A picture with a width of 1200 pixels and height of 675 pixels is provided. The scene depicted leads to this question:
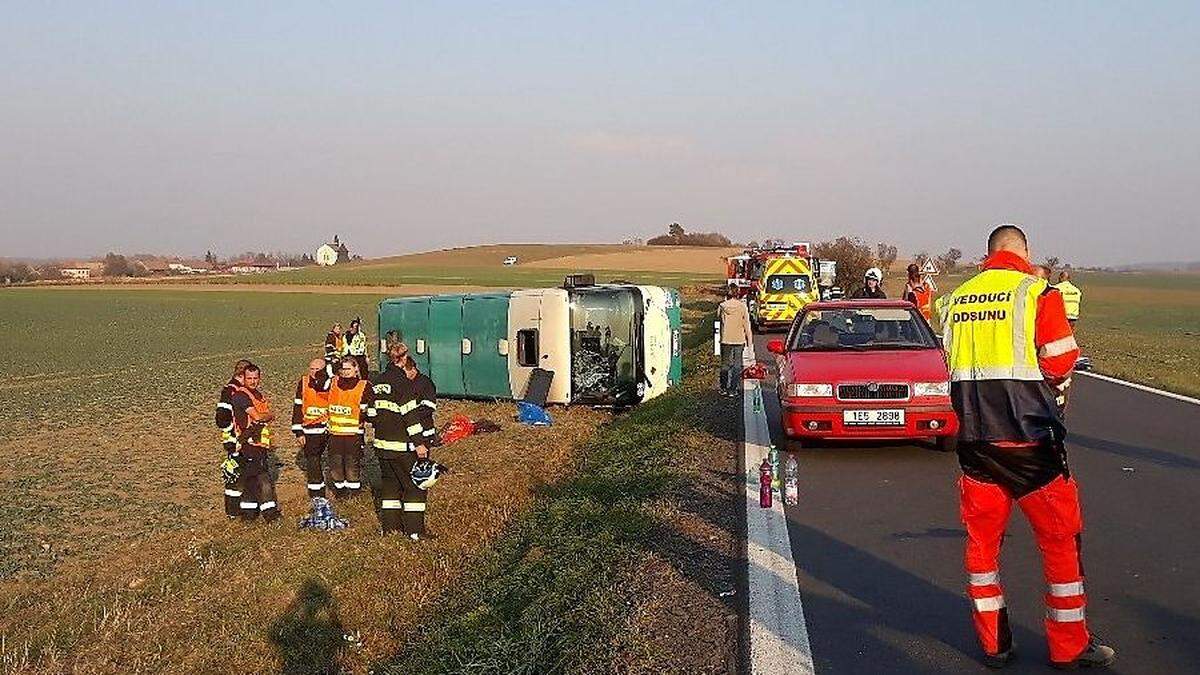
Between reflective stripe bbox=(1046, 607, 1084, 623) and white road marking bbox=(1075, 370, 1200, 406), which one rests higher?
reflective stripe bbox=(1046, 607, 1084, 623)

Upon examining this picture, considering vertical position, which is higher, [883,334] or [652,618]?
[883,334]

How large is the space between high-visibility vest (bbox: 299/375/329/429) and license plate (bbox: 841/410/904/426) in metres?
4.89

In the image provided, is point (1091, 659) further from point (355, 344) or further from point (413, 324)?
point (413, 324)

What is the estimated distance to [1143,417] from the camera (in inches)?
490

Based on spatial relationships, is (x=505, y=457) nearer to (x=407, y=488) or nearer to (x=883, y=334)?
(x=407, y=488)

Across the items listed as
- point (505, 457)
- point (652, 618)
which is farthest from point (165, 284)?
point (652, 618)

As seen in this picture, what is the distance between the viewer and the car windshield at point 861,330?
11109 mm

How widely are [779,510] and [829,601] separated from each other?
2140 mm

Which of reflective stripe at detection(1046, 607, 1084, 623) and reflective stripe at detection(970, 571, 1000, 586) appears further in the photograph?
reflective stripe at detection(970, 571, 1000, 586)

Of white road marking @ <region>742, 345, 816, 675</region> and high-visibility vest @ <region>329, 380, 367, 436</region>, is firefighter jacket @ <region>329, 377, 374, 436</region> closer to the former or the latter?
high-visibility vest @ <region>329, 380, 367, 436</region>

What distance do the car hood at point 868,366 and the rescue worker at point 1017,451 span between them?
5041 millimetres

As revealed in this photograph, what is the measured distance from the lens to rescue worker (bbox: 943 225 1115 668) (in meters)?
4.80

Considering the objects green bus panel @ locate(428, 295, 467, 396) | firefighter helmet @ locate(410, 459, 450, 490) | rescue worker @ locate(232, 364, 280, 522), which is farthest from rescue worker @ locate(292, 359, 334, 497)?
green bus panel @ locate(428, 295, 467, 396)

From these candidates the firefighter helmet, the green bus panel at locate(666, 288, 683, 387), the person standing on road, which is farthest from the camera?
the green bus panel at locate(666, 288, 683, 387)
